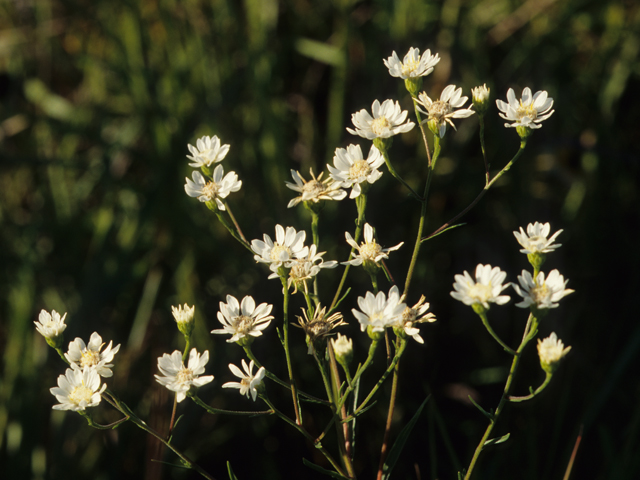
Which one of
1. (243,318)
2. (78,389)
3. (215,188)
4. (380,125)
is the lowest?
(78,389)

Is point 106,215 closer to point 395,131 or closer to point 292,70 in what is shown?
point 292,70

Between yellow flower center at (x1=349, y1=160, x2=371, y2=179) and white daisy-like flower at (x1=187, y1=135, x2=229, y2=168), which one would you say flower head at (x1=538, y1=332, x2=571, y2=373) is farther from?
white daisy-like flower at (x1=187, y1=135, x2=229, y2=168)

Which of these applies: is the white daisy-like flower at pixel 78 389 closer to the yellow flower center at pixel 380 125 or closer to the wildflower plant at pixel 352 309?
the wildflower plant at pixel 352 309

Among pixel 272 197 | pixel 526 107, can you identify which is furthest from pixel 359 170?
pixel 272 197

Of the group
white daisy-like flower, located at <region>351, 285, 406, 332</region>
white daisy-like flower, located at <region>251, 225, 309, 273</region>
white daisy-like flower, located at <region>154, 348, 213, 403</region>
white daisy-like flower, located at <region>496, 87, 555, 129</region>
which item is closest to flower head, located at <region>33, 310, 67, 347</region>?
white daisy-like flower, located at <region>154, 348, 213, 403</region>

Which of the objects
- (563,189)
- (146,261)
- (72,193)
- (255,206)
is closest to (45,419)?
(146,261)

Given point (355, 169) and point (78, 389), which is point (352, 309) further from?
point (78, 389)
